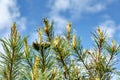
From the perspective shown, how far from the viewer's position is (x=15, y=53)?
11.2ft

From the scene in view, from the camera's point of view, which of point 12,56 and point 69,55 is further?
point 69,55

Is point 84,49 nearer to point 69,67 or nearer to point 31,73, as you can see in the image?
point 69,67

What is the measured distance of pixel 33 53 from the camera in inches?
179

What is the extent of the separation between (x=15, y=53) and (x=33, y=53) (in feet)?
3.74

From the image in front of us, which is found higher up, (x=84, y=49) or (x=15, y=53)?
(x=84, y=49)

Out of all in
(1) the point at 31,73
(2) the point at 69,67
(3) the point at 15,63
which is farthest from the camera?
(2) the point at 69,67

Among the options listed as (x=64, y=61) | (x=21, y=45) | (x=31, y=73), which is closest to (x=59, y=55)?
(x=64, y=61)

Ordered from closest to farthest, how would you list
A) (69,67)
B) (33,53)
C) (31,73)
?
(31,73) < (33,53) < (69,67)

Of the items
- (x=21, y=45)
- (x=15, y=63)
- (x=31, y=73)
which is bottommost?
(x=31, y=73)

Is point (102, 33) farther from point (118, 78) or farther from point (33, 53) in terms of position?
point (33, 53)

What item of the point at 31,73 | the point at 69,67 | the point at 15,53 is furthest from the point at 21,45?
the point at 69,67

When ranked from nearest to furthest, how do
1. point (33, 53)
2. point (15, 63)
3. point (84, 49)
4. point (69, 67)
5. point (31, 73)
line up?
point (31, 73)
point (15, 63)
point (33, 53)
point (69, 67)
point (84, 49)

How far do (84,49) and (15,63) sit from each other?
2.14 m

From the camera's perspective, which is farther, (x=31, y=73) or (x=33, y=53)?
(x=33, y=53)
